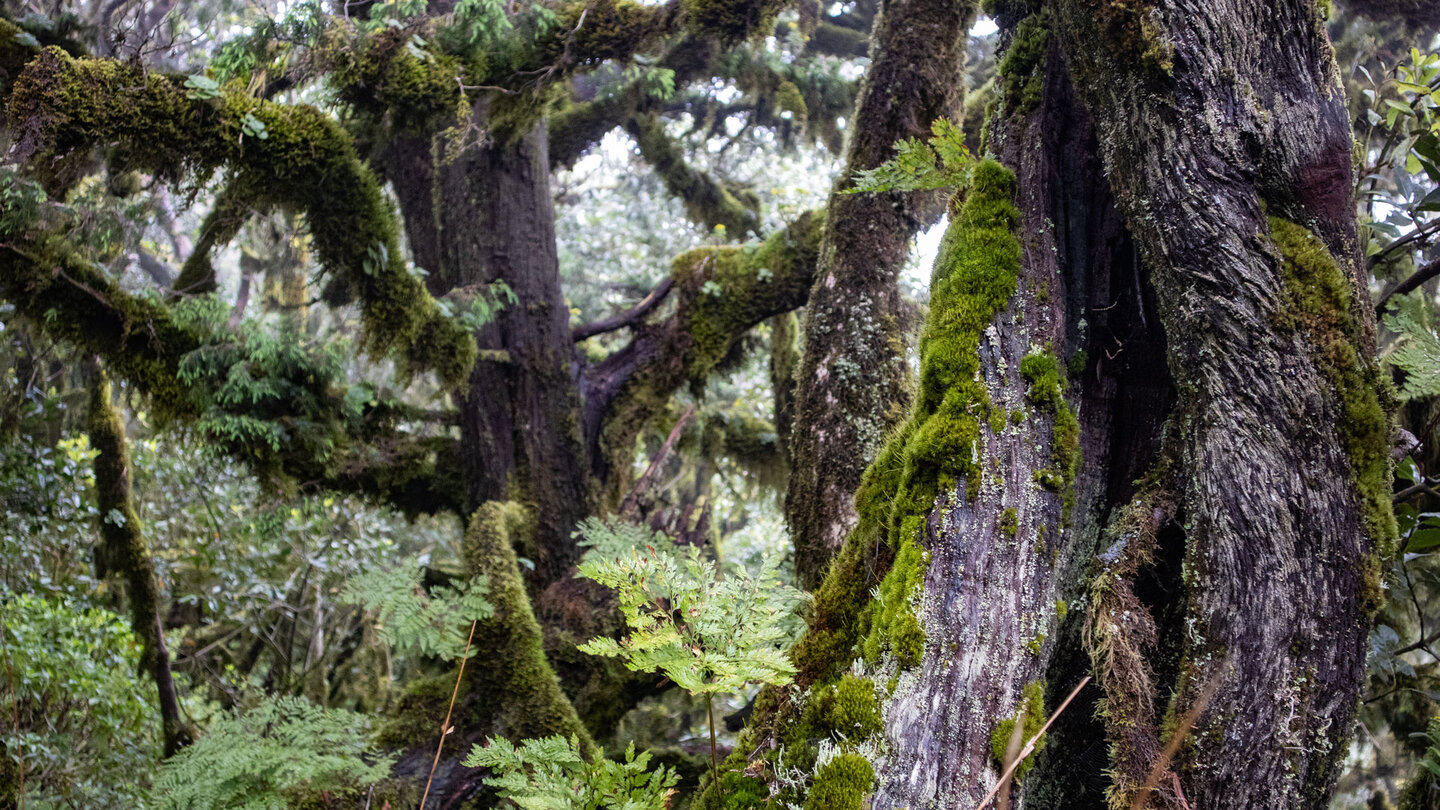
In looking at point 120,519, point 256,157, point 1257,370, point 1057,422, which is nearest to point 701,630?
point 1057,422

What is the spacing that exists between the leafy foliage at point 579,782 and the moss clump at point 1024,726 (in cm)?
82

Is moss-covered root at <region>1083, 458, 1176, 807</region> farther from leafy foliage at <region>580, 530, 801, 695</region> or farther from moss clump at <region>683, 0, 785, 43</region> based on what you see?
moss clump at <region>683, 0, 785, 43</region>

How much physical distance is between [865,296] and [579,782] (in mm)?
3000

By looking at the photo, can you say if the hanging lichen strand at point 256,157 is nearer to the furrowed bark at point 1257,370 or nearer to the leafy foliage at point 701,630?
the leafy foliage at point 701,630

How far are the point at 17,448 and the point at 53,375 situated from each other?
1631 millimetres

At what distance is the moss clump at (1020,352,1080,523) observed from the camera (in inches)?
98.1

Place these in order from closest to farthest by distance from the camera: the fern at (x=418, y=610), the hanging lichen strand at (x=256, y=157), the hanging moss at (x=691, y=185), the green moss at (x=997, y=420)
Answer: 1. the green moss at (x=997, y=420)
2. the hanging lichen strand at (x=256, y=157)
3. the fern at (x=418, y=610)
4. the hanging moss at (x=691, y=185)

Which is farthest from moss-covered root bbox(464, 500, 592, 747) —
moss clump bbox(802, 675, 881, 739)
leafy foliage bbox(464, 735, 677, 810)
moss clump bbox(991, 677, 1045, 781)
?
moss clump bbox(991, 677, 1045, 781)

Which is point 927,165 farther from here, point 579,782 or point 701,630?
point 579,782

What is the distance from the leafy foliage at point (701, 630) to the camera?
1867 mm

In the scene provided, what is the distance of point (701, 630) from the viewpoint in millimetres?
1962

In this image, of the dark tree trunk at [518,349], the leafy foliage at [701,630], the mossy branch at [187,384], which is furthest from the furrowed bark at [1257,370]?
the mossy branch at [187,384]

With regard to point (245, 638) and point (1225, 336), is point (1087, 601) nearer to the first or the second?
point (1225, 336)

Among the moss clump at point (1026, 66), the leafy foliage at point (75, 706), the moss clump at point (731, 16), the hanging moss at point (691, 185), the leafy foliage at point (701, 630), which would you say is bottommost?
the leafy foliage at point (75, 706)
